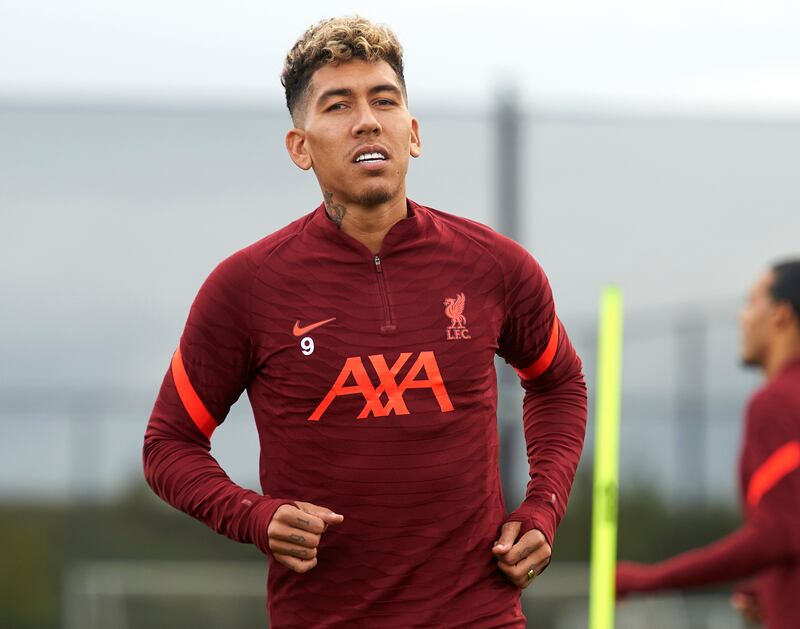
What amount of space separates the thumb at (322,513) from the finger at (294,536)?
0.04 m

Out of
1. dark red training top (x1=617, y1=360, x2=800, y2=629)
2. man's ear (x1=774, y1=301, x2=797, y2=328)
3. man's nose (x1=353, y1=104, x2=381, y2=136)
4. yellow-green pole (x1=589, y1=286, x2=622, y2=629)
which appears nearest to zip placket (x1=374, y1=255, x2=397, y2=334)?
man's nose (x1=353, y1=104, x2=381, y2=136)

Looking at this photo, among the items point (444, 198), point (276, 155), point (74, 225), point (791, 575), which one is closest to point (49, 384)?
point (74, 225)

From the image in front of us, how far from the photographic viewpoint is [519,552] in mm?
3146

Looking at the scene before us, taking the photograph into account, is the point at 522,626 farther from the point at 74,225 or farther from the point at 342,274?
the point at 74,225

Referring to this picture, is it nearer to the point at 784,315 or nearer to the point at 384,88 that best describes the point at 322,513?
the point at 384,88

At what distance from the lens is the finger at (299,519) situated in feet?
9.77

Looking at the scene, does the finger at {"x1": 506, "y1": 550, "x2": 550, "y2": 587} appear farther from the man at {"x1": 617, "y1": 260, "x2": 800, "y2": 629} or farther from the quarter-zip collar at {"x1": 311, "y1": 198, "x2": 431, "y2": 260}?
the man at {"x1": 617, "y1": 260, "x2": 800, "y2": 629}

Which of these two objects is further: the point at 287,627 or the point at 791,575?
the point at 791,575

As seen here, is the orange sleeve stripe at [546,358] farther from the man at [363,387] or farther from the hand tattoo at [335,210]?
the hand tattoo at [335,210]

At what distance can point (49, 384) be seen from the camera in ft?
31.3

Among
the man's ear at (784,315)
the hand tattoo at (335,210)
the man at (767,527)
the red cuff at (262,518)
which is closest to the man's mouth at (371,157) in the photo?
the hand tattoo at (335,210)

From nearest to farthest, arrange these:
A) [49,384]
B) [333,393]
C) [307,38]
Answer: [333,393]
[307,38]
[49,384]

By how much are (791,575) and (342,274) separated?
69.4 inches

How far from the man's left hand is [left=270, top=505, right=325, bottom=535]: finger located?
387 mm
